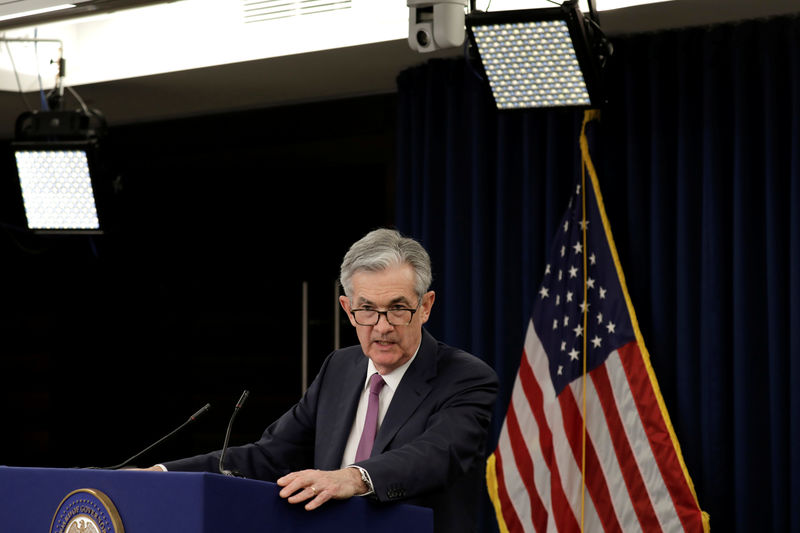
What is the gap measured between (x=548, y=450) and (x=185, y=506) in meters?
2.98

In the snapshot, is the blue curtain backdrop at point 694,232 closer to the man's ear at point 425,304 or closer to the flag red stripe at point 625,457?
the flag red stripe at point 625,457

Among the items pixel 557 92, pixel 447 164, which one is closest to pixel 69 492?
pixel 557 92

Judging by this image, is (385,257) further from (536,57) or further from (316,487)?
(536,57)

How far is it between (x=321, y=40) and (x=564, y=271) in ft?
4.56

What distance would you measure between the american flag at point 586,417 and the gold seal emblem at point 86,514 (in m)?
2.87

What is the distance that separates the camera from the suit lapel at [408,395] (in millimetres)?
2424

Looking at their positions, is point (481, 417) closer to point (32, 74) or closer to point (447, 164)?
point (447, 164)

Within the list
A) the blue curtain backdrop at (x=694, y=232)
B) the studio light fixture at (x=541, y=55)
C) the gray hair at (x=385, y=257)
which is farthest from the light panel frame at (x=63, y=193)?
the gray hair at (x=385, y=257)

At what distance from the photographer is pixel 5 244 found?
278 inches

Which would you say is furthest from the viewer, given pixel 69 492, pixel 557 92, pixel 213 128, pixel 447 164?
pixel 213 128

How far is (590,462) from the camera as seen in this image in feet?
14.9

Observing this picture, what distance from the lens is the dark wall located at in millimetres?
6414

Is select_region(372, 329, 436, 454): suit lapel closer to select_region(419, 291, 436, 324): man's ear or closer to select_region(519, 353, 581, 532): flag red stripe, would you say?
select_region(419, 291, 436, 324): man's ear

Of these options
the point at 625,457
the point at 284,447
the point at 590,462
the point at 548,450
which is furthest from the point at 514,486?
the point at 284,447
